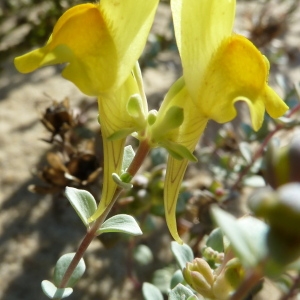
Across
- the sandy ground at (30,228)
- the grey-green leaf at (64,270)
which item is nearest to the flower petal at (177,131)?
the grey-green leaf at (64,270)

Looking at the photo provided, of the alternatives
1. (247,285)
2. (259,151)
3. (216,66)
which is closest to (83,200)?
(216,66)

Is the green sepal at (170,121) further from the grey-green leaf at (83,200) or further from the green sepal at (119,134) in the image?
the grey-green leaf at (83,200)

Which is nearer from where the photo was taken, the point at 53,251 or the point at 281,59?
the point at 53,251

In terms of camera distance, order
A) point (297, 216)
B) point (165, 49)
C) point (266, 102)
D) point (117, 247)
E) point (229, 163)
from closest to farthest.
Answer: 1. point (297, 216)
2. point (266, 102)
3. point (117, 247)
4. point (229, 163)
5. point (165, 49)

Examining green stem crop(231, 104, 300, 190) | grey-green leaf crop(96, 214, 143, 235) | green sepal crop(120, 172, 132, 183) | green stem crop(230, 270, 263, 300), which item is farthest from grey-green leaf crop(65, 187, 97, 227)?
green stem crop(231, 104, 300, 190)

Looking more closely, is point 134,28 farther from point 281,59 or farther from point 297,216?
point 281,59

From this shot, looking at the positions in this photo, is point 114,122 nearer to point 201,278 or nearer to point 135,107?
point 135,107

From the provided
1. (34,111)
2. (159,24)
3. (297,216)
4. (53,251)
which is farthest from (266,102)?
(159,24)
